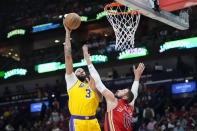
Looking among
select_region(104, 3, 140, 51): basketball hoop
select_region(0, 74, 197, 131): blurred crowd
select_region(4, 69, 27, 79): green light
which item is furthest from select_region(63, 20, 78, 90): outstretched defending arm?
select_region(4, 69, 27, 79): green light

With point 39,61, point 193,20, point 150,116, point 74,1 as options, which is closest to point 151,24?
point 193,20

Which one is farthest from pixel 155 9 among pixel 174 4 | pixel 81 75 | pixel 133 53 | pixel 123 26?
pixel 133 53

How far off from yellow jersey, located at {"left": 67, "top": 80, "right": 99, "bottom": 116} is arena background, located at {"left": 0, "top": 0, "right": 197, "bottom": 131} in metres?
7.02

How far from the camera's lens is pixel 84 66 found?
18609 mm

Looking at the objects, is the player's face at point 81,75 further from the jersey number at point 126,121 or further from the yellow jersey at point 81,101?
the jersey number at point 126,121

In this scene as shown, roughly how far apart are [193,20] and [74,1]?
9.44 meters

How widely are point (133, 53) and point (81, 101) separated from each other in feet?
45.7

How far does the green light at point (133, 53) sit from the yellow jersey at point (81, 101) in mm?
13076

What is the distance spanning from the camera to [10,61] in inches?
848

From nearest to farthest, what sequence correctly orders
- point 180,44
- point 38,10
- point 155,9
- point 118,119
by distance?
point 118,119
point 155,9
point 180,44
point 38,10

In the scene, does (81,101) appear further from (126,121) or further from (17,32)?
(17,32)

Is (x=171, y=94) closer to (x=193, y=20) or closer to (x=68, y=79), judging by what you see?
(x=193, y=20)

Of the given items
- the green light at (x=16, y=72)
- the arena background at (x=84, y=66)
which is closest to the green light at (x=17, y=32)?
the arena background at (x=84, y=66)

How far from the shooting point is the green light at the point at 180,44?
54.7 feet
